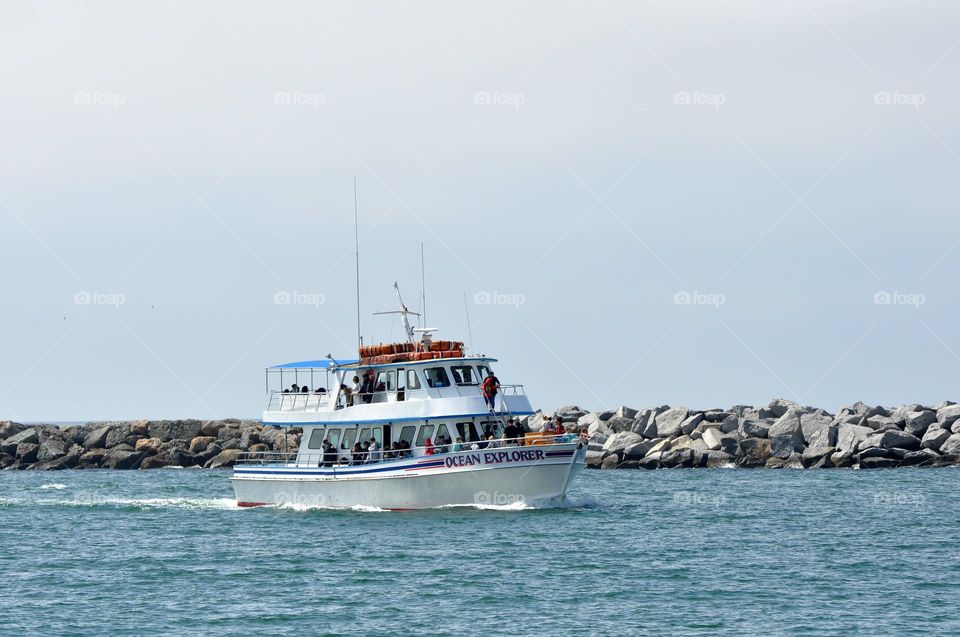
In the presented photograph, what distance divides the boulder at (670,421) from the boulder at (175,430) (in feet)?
95.0

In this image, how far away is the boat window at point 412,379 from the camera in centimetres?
4412

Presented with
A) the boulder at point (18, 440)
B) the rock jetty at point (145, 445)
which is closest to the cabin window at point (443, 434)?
the rock jetty at point (145, 445)

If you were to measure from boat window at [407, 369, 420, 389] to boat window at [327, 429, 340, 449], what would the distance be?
153 inches

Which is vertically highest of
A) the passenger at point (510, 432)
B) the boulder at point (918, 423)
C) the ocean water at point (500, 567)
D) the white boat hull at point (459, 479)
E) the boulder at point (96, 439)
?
the boulder at point (96, 439)

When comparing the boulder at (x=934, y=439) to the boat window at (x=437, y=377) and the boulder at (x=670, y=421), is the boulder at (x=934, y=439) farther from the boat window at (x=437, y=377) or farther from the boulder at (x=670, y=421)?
the boat window at (x=437, y=377)

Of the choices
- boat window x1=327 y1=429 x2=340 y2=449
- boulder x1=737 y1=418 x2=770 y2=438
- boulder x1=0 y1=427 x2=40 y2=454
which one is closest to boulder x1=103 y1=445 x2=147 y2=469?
boulder x1=0 y1=427 x2=40 y2=454

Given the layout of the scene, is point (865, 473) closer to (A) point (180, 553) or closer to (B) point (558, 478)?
(B) point (558, 478)

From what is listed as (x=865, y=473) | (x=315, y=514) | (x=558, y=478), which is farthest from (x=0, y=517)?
(x=865, y=473)

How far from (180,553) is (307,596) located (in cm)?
837

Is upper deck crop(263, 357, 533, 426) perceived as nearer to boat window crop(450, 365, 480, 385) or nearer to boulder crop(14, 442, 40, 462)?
boat window crop(450, 365, 480, 385)

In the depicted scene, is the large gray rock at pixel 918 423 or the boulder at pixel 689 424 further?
the boulder at pixel 689 424

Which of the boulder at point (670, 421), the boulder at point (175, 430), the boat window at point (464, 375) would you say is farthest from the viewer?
the boulder at point (175, 430)

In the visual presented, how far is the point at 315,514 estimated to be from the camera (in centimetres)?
4547

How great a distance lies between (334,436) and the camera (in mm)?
46781
